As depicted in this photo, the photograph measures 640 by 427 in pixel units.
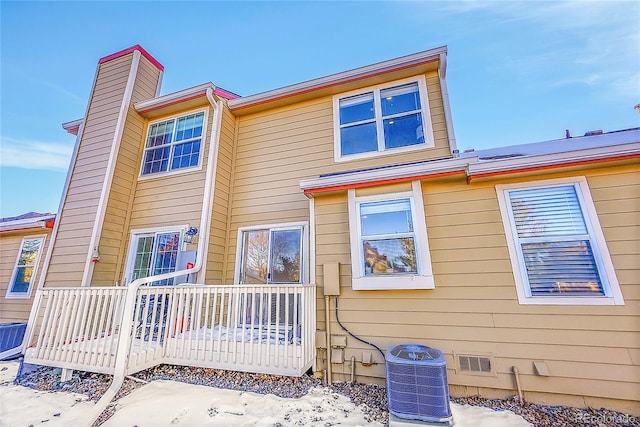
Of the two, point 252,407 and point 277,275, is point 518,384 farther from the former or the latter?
point 277,275

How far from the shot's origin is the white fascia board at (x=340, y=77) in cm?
472

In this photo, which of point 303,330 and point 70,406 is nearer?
point 70,406

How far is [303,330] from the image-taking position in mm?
3160

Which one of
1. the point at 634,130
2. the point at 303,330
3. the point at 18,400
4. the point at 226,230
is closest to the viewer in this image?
the point at 18,400

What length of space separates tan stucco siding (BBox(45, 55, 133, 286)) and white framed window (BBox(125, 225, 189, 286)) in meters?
0.78

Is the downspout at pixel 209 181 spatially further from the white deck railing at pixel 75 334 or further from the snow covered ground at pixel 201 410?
the snow covered ground at pixel 201 410

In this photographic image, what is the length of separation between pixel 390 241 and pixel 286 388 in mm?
2347

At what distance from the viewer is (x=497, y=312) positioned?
2975 millimetres

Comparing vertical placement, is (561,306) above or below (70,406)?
above

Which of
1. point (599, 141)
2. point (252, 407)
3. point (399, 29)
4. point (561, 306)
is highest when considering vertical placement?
point (399, 29)

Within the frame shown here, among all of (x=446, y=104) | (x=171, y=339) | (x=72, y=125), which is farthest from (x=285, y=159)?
(x=72, y=125)

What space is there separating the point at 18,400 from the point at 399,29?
493 inches

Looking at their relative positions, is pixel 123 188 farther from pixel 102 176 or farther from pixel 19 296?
pixel 19 296

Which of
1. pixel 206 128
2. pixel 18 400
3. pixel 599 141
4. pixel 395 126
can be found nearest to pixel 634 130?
pixel 599 141
